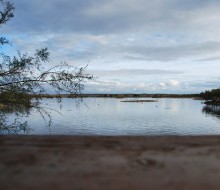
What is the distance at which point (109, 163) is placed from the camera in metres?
2.41

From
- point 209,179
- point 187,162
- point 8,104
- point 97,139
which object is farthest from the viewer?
point 8,104

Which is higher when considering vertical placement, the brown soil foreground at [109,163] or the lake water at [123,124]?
the brown soil foreground at [109,163]

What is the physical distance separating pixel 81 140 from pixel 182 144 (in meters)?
1.00

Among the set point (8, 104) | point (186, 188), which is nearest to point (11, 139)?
point (186, 188)

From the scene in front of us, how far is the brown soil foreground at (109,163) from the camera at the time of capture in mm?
1980

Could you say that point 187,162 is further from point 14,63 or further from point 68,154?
point 14,63

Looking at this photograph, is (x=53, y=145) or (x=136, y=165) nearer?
(x=136, y=165)

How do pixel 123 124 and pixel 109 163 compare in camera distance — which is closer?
pixel 109 163

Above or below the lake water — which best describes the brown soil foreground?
above

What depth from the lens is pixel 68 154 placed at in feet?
8.58

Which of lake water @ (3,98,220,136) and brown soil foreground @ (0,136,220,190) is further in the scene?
lake water @ (3,98,220,136)

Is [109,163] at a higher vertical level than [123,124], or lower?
higher

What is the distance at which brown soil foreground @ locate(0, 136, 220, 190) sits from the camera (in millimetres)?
1980

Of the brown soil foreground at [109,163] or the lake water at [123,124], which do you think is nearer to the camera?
the brown soil foreground at [109,163]
